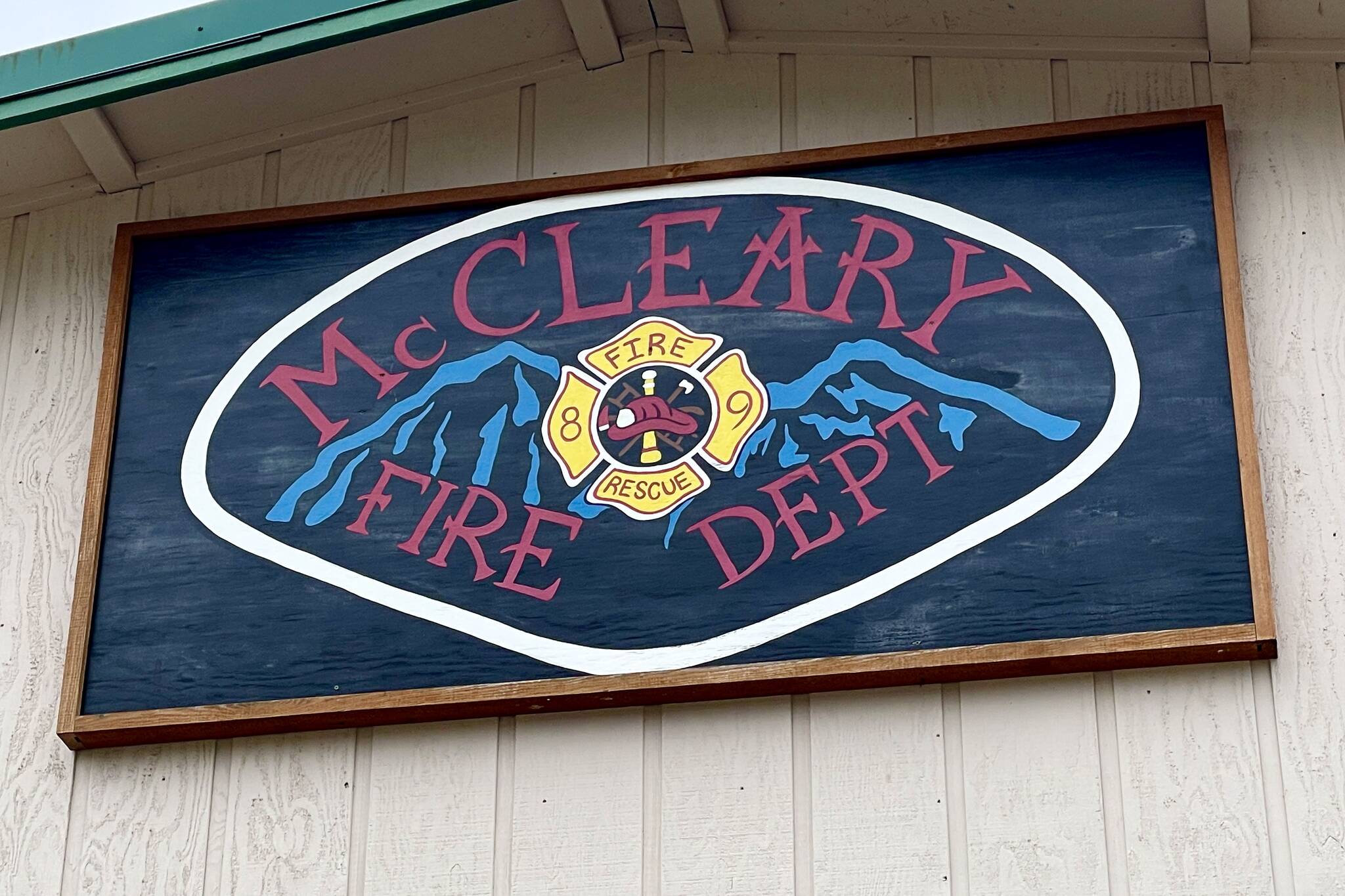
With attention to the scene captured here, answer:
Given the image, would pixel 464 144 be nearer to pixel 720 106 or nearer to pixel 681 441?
pixel 720 106

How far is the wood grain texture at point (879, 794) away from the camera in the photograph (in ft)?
14.2

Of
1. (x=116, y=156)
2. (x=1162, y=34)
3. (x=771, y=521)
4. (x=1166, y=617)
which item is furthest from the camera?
(x=116, y=156)

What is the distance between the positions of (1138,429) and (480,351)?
60.9 inches

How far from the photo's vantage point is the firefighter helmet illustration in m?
4.79

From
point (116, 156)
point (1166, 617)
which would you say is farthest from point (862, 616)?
point (116, 156)

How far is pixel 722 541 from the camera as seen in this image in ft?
15.4

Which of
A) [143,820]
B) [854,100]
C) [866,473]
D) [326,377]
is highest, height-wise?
[854,100]

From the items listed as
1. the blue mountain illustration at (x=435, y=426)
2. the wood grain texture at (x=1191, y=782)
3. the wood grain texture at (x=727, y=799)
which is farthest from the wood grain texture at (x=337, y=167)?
the wood grain texture at (x=1191, y=782)

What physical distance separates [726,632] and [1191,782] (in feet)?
3.30

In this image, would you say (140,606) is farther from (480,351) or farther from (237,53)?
(237,53)

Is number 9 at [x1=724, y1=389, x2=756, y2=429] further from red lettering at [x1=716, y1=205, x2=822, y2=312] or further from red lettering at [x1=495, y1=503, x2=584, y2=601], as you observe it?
red lettering at [x1=495, y1=503, x2=584, y2=601]

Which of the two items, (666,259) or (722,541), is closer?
(722,541)

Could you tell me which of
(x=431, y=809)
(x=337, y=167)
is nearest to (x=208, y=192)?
(x=337, y=167)

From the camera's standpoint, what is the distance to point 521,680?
4.60 meters
